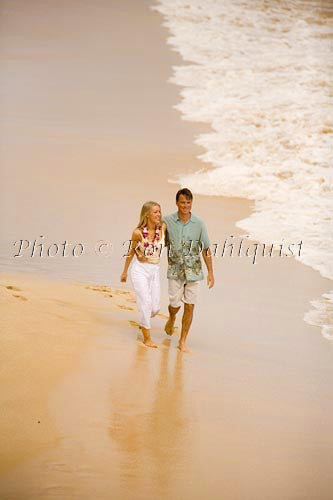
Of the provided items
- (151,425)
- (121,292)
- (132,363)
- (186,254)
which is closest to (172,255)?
(186,254)

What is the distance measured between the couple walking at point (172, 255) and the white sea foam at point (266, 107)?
0.84 m

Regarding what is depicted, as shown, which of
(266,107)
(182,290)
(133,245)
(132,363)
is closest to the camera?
(132,363)

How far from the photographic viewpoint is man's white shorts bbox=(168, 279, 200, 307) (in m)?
4.05

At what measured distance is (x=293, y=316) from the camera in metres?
4.61

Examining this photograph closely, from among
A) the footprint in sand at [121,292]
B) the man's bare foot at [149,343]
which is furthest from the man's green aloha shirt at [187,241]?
the footprint in sand at [121,292]

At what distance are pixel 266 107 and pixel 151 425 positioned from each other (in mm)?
6647

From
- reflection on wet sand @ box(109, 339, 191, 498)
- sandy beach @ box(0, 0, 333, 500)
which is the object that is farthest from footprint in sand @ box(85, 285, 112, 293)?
reflection on wet sand @ box(109, 339, 191, 498)

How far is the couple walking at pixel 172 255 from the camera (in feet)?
13.0

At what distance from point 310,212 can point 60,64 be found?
10.9 ft

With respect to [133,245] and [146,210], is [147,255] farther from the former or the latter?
[146,210]

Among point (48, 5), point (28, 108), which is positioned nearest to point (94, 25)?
point (48, 5)

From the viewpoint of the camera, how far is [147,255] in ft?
13.1

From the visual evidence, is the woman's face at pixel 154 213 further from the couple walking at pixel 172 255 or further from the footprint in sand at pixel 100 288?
the footprint in sand at pixel 100 288

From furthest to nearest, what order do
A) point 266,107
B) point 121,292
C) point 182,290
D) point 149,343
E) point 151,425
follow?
point 266,107
point 121,292
point 182,290
point 149,343
point 151,425
